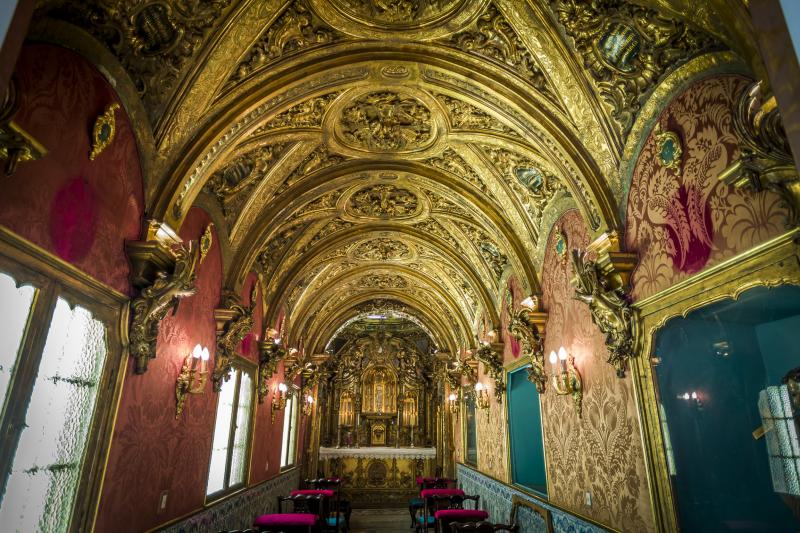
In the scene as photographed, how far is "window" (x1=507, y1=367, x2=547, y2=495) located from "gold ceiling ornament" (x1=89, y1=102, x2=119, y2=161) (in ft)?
23.0

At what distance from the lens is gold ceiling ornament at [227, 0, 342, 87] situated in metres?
4.38

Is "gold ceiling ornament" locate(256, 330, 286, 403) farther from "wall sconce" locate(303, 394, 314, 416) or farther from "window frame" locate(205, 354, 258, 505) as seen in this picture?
"wall sconce" locate(303, 394, 314, 416)

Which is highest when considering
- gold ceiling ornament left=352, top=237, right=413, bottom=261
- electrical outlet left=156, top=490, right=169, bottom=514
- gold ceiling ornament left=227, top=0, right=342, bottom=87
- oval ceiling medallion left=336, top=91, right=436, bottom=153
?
gold ceiling ornament left=352, top=237, right=413, bottom=261

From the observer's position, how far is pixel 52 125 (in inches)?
119

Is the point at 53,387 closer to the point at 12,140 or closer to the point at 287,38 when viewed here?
the point at 12,140

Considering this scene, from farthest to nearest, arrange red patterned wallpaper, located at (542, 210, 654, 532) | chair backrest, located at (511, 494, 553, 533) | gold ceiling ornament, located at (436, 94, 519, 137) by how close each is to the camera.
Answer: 1. chair backrest, located at (511, 494, 553, 533)
2. gold ceiling ornament, located at (436, 94, 519, 137)
3. red patterned wallpaper, located at (542, 210, 654, 532)

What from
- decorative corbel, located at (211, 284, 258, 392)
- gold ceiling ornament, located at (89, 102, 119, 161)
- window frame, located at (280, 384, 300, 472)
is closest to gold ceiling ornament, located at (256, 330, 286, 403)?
decorative corbel, located at (211, 284, 258, 392)

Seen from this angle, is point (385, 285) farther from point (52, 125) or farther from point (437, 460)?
point (52, 125)

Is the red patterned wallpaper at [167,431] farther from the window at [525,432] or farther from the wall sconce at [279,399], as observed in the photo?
the window at [525,432]

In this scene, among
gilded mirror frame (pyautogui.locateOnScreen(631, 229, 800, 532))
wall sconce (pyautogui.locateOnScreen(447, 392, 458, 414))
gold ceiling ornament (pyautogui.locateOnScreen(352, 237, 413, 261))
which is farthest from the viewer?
wall sconce (pyautogui.locateOnScreen(447, 392, 458, 414))

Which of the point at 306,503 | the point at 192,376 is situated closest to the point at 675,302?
the point at 192,376

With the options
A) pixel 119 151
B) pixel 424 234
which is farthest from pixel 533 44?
pixel 424 234

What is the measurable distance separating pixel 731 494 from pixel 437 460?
15183mm

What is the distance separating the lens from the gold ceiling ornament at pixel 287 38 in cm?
438
